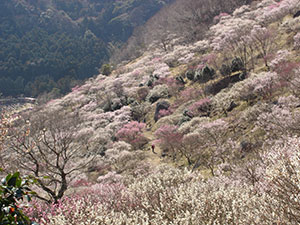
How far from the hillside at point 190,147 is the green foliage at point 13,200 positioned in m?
1.08

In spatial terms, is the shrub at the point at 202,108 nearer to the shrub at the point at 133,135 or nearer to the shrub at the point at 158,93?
the shrub at the point at 133,135

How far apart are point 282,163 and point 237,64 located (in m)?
30.6

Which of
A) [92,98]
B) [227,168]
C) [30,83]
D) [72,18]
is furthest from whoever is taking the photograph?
[72,18]

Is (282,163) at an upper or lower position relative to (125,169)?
upper

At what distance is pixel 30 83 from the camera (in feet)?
376

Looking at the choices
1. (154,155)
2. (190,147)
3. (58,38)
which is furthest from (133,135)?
(58,38)

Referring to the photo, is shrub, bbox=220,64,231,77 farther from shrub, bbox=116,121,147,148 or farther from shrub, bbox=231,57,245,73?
shrub, bbox=116,121,147,148

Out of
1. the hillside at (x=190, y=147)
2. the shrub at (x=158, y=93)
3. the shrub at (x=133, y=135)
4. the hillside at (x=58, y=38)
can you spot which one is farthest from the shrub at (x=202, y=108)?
the hillside at (x=58, y=38)

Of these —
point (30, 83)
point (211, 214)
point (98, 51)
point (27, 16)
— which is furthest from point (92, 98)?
point (27, 16)

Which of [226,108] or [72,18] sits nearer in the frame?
[226,108]

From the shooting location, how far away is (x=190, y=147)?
22.0 meters

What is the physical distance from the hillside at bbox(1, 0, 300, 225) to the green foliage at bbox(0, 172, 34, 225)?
1.08 metres

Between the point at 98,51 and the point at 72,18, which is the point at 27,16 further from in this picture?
the point at 98,51

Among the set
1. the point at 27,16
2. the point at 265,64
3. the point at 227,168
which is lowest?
the point at 265,64
